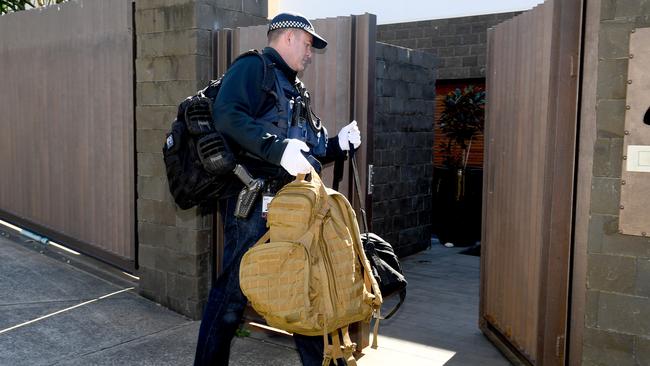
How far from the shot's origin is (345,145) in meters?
3.64

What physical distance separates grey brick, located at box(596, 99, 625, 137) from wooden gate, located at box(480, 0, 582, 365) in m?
0.17

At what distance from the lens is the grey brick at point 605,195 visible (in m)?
3.29

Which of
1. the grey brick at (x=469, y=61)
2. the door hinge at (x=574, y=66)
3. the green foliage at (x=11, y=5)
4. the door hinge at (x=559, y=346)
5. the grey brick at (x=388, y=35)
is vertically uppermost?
the green foliage at (x=11, y=5)

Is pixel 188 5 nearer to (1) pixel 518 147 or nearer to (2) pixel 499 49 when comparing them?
(2) pixel 499 49

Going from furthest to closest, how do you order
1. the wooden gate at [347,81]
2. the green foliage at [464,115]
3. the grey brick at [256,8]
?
the green foliage at [464,115] < the grey brick at [256,8] < the wooden gate at [347,81]

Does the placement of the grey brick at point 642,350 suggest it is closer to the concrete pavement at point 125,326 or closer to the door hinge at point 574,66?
the concrete pavement at point 125,326

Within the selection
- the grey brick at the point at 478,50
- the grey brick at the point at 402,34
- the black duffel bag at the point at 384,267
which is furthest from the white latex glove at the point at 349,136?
the grey brick at the point at 402,34

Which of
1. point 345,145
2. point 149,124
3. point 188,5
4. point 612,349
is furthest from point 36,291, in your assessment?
point 612,349

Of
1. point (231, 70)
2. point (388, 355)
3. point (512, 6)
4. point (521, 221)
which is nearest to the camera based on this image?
point (231, 70)

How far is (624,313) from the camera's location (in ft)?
10.9

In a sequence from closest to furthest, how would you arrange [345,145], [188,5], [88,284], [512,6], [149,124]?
[345,145] → [188,5] → [149,124] → [88,284] → [512,6]

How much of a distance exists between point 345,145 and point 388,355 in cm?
150

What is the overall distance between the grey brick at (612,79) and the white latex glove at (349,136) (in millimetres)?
1197

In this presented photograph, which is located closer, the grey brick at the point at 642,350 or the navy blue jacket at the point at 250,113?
the navy blue jacket at the point at 250,113
